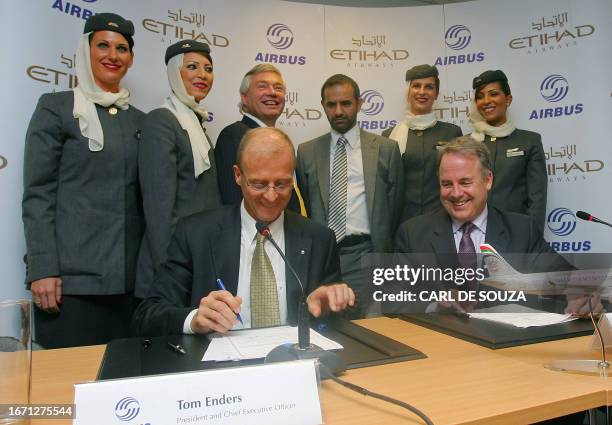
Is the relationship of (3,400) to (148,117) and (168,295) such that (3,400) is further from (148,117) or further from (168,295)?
(148,117)

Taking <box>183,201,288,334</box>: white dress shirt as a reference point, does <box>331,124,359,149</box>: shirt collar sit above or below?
above

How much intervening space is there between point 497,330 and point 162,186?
1.72m

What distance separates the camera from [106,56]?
8.82 ft

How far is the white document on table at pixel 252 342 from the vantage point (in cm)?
125

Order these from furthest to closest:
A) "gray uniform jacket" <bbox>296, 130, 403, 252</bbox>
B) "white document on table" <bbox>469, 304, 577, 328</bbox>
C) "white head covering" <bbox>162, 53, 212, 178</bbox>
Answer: "gray uniform jacket" <bbox>296, 130, 403, 252</bbox>, "white head covering" <bbox>162, 53, 212, 178</bbox>, "white document on table" <bbox>469, 304, 577, 328</bbox>

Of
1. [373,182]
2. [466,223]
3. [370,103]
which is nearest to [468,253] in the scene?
[466,223]

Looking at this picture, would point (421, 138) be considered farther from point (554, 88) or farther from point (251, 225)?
point (251, 225)

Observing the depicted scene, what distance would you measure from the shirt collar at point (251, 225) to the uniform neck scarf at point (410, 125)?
6.32ft

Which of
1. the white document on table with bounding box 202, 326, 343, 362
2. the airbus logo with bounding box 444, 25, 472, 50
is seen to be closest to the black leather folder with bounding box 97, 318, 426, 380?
the white document on table with bounding box 202, 326, 343, 362

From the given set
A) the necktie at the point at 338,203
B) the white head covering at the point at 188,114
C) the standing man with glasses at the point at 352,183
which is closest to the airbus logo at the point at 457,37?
the standing man with glasses at the point at 352,183

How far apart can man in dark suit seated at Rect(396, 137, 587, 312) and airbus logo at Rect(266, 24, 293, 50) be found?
1.92 m

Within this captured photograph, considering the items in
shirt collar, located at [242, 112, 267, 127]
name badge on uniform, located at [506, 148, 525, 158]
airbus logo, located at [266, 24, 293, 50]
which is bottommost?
name badge on uniform, located at [506, 148, 525, 158]

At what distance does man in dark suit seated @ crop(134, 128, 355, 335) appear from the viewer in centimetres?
182

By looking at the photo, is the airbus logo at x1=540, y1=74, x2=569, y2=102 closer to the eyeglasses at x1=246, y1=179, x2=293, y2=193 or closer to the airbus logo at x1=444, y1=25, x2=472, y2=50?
the airbus logo at x1=444, y1=25, x2=472, y2=50
